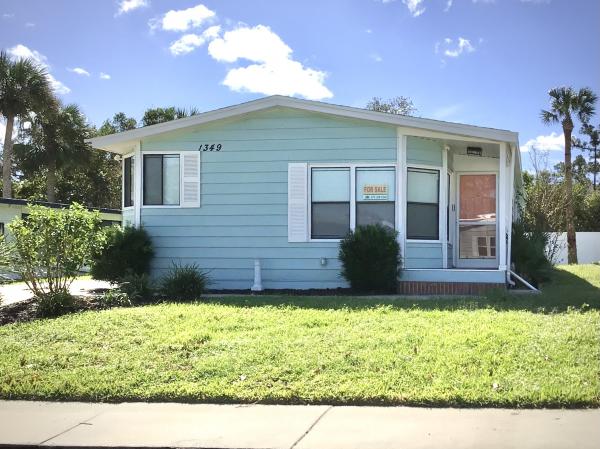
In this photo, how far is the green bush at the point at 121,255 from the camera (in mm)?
12320

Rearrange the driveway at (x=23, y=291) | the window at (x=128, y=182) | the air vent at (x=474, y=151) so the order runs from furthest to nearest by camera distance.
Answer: the window at (x=128, y=182), the air vent at (x=474, y=151), the driveway at (x=23, y=291)

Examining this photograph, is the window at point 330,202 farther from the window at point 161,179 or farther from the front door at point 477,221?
the front door at point 477,221

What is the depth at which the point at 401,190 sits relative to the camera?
1233 centimetres

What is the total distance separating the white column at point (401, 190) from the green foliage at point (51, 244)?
5842mm

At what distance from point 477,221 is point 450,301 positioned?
4782 millimetres

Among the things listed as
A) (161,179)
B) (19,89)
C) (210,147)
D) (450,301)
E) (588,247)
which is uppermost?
(19,89)

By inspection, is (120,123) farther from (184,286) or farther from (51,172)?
(184,286)

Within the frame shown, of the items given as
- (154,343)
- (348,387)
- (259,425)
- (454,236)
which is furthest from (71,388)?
(454,236)

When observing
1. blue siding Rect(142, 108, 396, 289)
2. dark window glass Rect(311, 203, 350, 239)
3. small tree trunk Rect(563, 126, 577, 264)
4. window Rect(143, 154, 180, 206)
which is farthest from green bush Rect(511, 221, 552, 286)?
small tree trunk Rect(563, 126, 577, 264)

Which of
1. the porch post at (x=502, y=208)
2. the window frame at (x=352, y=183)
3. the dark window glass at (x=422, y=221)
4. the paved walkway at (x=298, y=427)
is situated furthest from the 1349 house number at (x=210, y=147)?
the paved walkway at (x=298, y=427)

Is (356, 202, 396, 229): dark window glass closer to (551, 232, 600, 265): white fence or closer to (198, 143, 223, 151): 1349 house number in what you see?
(198, 143, 223, 151): 1349 house number

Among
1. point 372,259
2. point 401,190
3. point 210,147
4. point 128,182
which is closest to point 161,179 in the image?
point 210,147

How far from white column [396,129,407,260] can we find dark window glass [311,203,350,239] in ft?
3.42

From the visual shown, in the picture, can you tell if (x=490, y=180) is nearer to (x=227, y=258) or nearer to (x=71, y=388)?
(x=227, y=258)
